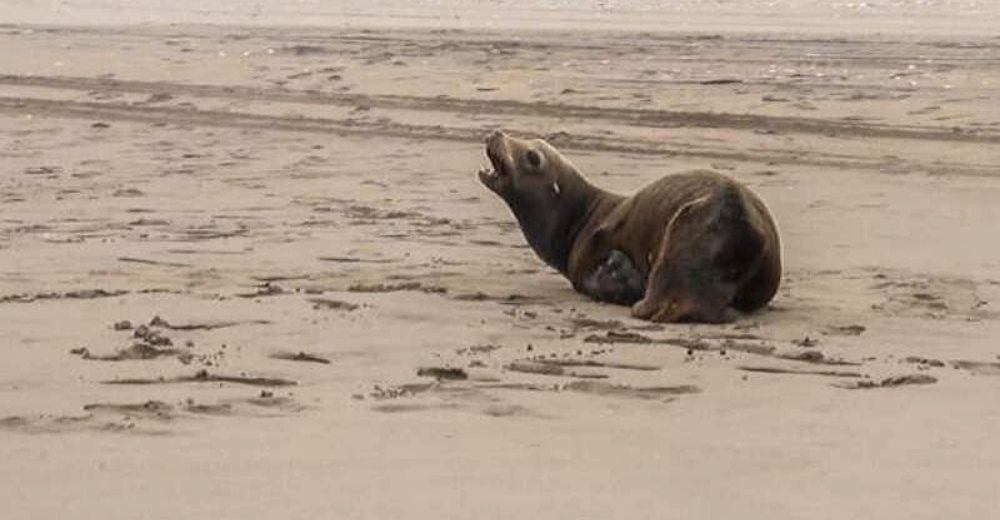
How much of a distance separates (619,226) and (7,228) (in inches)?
132

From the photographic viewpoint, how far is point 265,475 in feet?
16.7

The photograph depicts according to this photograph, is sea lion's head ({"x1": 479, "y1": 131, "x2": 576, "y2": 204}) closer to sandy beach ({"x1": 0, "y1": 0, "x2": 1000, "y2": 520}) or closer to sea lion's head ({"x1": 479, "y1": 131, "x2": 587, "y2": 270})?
sea lion's head ({"x1": 479, "y1": 131, "x2": 587, "y2": 270})

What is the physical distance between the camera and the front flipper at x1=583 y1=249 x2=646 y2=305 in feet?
26.5

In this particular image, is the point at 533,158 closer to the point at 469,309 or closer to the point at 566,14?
the point at 469,309

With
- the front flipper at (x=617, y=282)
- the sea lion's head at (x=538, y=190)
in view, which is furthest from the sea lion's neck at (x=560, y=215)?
the front flipper at (x=617, y=282)

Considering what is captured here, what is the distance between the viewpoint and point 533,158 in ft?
29.6

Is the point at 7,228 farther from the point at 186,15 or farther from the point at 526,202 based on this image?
the point at 186,15

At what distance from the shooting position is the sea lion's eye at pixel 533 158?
9008mm

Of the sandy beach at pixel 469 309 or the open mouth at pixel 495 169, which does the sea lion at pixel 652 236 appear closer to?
the open mouth at pixel 495 169

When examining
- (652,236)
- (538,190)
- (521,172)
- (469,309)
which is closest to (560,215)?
(538,190)

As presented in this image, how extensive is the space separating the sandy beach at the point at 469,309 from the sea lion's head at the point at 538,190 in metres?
0.18

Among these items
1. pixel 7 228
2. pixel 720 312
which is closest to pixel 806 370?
pixel 720 312

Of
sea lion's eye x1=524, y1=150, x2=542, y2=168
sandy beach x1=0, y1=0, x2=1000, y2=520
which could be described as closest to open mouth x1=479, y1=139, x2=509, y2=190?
sea lion's eye x1=524, y1=150, x2=542, y2=168

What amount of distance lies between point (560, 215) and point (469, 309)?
4.21ft
